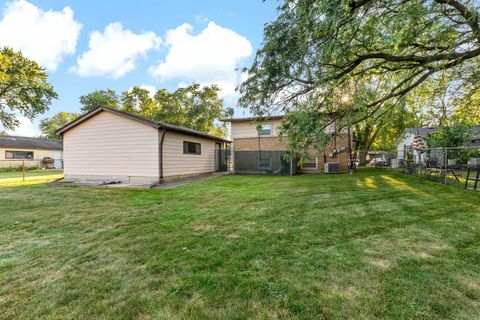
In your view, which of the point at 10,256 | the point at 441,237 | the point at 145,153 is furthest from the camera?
the point at 145,153

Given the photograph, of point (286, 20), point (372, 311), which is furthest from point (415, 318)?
point (286, 20)

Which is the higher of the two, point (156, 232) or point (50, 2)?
point (50, 2)

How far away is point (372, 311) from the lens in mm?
1797

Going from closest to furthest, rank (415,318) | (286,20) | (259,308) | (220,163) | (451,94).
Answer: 1. (415,318)
2. (259,308)
3. (286,20)
4. (451,94)
5. (220,163)

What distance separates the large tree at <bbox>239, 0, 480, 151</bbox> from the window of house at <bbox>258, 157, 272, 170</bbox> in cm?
731

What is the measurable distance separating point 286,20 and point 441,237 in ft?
15.5

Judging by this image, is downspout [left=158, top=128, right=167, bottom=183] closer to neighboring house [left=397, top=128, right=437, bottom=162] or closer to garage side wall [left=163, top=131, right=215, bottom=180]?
garage side wall [left=163, top=131, right=215, bottom=180]

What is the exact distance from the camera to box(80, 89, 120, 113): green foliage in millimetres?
31719

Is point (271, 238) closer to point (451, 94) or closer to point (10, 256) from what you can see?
point (10, 256)

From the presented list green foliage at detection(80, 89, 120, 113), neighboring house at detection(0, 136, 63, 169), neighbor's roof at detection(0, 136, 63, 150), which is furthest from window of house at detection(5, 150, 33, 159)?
green foliage at detection(80, 89, 120, 113)

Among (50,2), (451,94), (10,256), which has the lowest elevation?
(10,256)

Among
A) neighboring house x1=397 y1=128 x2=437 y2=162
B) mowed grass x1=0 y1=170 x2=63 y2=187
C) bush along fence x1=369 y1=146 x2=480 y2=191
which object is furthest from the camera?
Result: neighboring house x1=397 y1=128 x2=437 y2=162

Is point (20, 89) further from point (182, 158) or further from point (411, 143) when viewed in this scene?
point (411, 143)

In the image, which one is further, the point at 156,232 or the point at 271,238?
the point at 156,232
